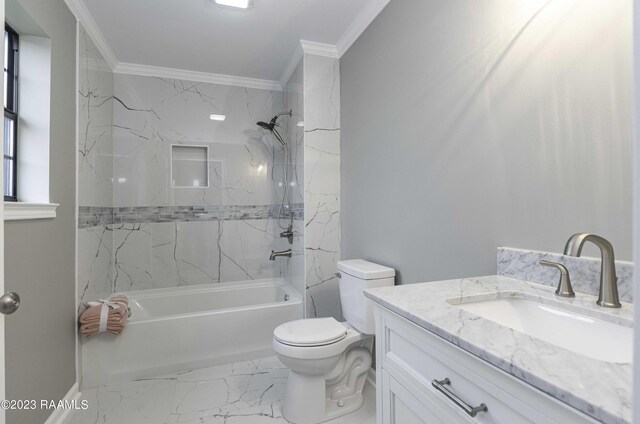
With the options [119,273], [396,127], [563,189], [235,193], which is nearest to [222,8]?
[396,127]

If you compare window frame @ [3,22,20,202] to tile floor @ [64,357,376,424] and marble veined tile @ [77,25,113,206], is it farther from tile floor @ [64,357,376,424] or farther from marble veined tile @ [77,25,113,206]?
tile floor @ [64,357,376,424]

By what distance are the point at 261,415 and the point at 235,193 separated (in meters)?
2.02

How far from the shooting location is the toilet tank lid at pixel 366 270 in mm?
1765

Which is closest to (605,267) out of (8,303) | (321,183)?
(8,303)

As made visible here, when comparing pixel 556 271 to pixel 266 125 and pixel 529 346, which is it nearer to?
pixel 529 346

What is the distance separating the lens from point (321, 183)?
2.50 m

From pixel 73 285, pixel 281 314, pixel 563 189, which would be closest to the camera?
pixel 563 189

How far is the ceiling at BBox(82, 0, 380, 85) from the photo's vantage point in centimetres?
199

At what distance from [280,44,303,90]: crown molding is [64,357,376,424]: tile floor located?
2515 mm

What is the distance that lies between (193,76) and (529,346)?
332 cm

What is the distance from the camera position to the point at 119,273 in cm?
277

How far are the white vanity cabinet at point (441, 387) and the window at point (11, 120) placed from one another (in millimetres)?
1929

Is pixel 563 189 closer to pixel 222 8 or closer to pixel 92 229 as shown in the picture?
pixel 222 8

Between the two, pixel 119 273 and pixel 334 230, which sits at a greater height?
pixel 334 230
